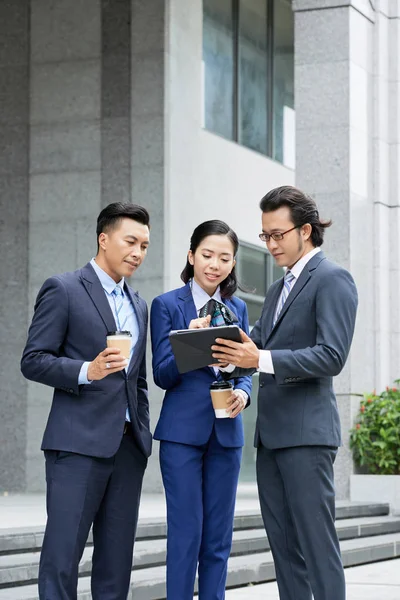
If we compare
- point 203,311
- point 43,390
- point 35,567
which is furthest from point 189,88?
point 203,311

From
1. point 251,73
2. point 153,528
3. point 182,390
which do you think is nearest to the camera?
point 182,390

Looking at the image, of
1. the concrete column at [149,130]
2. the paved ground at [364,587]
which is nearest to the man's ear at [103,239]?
the paved ground at [364,587]

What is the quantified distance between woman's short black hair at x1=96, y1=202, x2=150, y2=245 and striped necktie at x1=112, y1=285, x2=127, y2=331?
0.28m

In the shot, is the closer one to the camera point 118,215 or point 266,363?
point 266,363

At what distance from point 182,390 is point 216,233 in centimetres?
76

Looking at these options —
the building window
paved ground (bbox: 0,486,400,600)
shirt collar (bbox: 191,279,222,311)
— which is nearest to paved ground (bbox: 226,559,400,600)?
paved ground (bbox: 0,486,400,600)

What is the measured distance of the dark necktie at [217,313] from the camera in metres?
5.32

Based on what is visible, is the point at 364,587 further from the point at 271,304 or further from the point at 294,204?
the point at 294,204

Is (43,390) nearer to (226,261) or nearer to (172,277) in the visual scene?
(172,277)

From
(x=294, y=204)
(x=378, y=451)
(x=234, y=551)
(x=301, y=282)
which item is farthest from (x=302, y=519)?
(x=378, y=451)

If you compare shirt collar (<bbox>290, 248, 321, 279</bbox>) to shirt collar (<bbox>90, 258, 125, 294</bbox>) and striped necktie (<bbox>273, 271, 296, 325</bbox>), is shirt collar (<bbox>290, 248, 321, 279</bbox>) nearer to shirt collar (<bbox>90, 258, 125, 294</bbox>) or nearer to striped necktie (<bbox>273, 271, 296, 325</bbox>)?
striped necktie (<bbox>273, 271, 296, 325</bbox>)

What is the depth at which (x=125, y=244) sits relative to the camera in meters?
5.00

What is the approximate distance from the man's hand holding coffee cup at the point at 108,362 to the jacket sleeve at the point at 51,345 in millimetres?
180

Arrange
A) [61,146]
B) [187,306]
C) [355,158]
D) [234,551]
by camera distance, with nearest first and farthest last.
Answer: [187,306] → [234,551] → [355,158] → [61,146]
